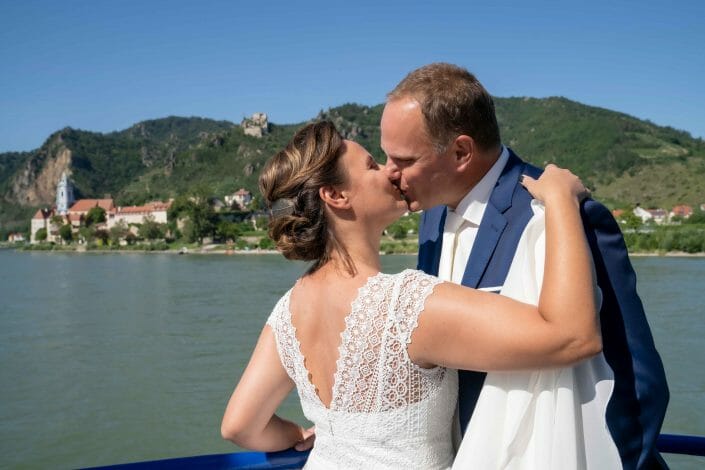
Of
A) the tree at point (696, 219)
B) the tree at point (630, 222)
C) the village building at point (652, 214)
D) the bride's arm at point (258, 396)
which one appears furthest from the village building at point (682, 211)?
the bride's arm at point (258, 396)

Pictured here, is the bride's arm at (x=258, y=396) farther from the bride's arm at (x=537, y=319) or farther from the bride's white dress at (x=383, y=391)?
the bride's arm at (x=537, y=319)

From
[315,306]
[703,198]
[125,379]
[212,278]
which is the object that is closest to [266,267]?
[212,278]

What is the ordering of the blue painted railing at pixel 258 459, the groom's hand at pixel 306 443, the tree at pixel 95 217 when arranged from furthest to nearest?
the tree at pixel 95 217 → the groom's hand at pixel 306 443 → the blue painted railing at pixel 258 459

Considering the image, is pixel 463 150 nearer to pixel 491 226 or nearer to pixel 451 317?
pixel 491 226

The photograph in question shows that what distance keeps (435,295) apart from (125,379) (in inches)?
538

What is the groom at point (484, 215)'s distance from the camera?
1301mm

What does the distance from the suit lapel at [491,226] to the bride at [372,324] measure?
64 millimetres

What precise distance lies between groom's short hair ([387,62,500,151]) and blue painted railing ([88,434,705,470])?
787 mm

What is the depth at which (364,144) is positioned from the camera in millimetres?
105188

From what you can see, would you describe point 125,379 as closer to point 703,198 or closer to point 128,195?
point 703,198

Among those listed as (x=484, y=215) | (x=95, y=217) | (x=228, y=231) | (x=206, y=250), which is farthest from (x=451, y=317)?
(x=95, y=217)

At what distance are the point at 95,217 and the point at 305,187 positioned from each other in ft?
304

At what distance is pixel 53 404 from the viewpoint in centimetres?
1225

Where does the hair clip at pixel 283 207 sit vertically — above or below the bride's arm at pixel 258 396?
above
